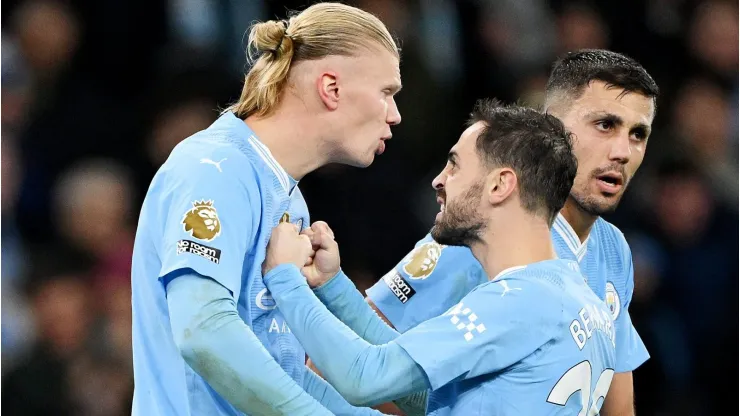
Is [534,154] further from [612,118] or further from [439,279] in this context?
[612,118]

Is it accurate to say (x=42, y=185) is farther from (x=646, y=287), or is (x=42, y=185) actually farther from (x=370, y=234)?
(x=646, y=287)

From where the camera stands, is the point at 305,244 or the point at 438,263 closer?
the point at 305,244

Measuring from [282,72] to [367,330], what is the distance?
851 millimetres

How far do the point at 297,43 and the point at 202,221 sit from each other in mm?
699

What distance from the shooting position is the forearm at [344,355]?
266 cm

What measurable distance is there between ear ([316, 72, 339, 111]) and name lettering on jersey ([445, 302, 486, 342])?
704 millimetres

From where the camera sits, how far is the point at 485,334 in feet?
8.88

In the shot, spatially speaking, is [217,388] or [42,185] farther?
[42,185]

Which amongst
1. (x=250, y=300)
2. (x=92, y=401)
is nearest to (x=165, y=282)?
(x=250, y=300)

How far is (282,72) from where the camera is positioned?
2.97 meters

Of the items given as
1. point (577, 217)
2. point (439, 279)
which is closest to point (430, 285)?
point (439, 279)

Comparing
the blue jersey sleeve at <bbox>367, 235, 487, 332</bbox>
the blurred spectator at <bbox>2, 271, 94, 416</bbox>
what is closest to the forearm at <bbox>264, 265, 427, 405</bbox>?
the blue jersey sleeve at <bbox>367, 235, 487, 332</bbox>

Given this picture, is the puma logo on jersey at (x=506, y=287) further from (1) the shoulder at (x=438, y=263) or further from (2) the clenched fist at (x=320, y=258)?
(1) the shoulder at (x=438, y=263)

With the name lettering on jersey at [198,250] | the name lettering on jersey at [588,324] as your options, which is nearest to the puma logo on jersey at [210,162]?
the name lettering on jersey at [198,250]
